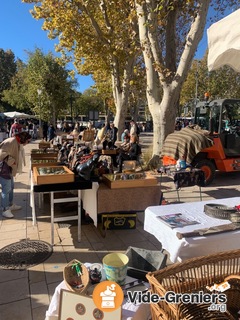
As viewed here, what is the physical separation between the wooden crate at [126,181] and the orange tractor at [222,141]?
11.9 ft

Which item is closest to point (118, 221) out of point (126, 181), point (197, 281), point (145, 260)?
point (126, 181)

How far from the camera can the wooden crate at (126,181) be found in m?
3.87

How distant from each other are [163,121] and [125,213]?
509 centimetres

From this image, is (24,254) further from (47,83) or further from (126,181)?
(47,83)

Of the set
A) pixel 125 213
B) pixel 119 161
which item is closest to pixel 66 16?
pixel 119 161

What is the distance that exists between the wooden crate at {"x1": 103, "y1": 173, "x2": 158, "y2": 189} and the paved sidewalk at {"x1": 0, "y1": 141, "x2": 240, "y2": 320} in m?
0.88

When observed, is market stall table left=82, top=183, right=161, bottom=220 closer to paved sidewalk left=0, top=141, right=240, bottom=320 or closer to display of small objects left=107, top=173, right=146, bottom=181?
display of small objects left=107, top=173, right=146, bottom=181

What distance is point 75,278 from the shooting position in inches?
76.5

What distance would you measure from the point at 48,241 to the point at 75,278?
7.48 feet

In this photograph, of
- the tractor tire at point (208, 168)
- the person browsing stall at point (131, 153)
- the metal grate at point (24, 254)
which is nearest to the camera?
the metal grate at point (24, 254)

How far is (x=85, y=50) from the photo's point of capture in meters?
14.4

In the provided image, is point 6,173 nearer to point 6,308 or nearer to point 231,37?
point 6,308

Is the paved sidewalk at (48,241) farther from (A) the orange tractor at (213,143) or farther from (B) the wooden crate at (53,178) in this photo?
(A) the orange tractor at (213,143)

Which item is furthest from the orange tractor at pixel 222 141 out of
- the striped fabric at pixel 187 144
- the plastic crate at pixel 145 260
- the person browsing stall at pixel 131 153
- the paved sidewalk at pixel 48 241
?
the plastic crate at pixel 145 260
